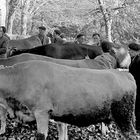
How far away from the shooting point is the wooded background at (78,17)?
25305mm

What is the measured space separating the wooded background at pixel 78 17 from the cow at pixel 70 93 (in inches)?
604

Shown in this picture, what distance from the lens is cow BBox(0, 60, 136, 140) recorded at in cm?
646

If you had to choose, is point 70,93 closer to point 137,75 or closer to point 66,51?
point 137,75

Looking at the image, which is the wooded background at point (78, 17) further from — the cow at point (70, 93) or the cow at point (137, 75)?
the cow at point (70, 93)

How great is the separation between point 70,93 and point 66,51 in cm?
697

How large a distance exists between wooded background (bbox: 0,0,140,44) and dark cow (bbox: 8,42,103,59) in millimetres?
8794

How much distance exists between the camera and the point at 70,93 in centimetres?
663

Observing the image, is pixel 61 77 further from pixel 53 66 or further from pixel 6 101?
pixel 6 101

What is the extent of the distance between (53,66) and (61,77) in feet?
1.00

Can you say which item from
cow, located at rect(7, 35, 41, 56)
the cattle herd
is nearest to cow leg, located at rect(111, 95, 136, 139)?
the cattle herd

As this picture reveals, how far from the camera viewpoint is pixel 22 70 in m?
6.75

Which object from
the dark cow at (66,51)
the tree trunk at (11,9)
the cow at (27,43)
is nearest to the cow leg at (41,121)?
the dark cow at (66,51)

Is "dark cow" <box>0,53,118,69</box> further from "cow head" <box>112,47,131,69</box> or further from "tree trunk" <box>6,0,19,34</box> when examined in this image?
"tree trunk" <box>6,0,19,34</box>

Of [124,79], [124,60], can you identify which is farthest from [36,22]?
[124,79]
